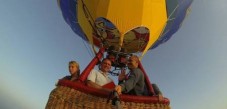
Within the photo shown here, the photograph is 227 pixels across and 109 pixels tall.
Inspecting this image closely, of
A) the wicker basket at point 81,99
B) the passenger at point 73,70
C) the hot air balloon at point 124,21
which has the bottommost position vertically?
the wicker basket at point 81,99

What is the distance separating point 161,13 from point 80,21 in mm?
2181

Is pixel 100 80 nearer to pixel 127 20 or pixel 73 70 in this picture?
pixel 73 70

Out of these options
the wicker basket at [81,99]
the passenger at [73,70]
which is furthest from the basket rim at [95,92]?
the passenger at [73,70]

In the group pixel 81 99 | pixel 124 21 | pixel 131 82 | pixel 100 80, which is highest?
pixel 124 21

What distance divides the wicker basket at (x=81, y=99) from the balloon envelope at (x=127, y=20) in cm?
383

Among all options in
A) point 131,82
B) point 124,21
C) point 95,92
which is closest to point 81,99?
point 95,92

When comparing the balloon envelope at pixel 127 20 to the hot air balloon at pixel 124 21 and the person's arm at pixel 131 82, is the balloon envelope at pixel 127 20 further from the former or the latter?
the person's arm at pixel 131 82

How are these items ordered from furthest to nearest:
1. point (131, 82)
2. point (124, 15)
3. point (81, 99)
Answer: point (124, 15) → point (131, 82) → point (81, 99)

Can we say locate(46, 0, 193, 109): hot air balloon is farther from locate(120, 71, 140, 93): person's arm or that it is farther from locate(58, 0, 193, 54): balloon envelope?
locate(120, 71, 140, 93): person's arm

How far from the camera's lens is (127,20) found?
751cm

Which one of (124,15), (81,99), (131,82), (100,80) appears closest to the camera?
(81,99)

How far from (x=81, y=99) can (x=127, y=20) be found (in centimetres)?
410

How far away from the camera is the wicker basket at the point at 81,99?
144 inches

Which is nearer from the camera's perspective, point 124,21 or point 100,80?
point 100,80
